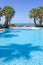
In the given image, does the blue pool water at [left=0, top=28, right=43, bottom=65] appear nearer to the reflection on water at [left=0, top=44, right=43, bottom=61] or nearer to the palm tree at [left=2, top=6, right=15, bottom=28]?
the reflection on water at [left=0, top=44, right=43, bottom=61]

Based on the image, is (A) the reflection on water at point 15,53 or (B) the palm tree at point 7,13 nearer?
(A) the reflection on water at point 15,53

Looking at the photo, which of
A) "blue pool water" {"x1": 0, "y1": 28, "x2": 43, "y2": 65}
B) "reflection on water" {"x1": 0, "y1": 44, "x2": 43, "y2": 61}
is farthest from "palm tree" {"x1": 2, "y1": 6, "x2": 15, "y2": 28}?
"reflection on water" {"x1": 0, "y1": 44, "x2": 43, "y2": 61}

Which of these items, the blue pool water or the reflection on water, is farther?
the reflection on water

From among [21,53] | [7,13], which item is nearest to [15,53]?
[21,53]

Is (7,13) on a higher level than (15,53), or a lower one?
higher

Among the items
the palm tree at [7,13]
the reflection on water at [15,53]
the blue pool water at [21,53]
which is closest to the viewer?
the blue pool water at [21,53]

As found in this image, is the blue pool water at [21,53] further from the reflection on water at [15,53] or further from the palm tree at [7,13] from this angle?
the palm tree at [7,13]

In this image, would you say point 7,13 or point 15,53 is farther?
point 7,13

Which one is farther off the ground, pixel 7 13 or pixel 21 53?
pixel 7 13

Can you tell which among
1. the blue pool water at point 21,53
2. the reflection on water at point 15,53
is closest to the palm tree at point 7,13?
the blue pool water at point 21,53

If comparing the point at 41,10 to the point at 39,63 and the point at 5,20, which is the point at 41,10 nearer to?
the point at 5,20

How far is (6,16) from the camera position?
31.9m

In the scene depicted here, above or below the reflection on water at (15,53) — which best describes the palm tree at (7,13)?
above

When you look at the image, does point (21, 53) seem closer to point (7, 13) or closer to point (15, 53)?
Answer: point (15, 53)
